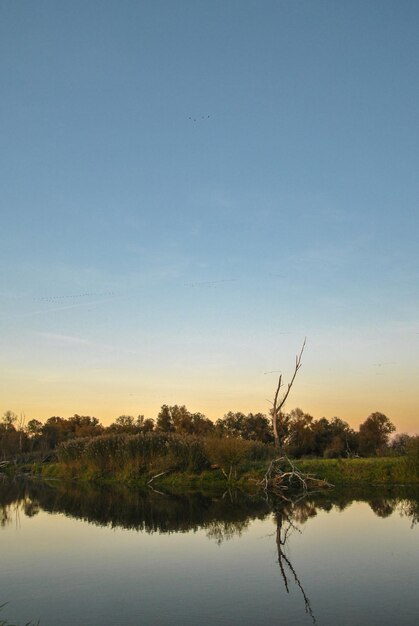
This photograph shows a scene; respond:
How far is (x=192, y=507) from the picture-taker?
21.1 meters

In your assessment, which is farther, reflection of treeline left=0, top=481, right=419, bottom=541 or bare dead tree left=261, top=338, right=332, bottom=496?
bare dead tree left=261, top=338, right=332, bottom=496

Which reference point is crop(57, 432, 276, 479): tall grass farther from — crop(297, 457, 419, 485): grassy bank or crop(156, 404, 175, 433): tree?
crop(156, 404, 175, 433): tree

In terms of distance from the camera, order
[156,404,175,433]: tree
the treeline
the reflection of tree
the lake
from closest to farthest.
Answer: the lake, the reflection of tree, the treeline, [156,404,175,433]: tree

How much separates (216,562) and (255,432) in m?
49.3

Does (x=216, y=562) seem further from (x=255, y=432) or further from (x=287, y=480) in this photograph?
(x=255, y=432)

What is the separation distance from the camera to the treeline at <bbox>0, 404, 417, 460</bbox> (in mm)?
45750

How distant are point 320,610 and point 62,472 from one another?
33479 millimetres

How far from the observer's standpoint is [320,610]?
8.70m

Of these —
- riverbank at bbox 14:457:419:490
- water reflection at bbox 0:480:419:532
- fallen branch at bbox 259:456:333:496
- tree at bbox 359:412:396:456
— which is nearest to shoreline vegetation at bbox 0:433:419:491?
riverbank at bbox 14:457:419:490

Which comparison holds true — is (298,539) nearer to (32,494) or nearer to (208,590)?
(208,590)

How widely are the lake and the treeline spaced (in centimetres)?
1094

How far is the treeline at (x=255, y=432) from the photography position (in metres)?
45.8

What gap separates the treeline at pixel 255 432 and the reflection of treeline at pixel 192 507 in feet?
21.8

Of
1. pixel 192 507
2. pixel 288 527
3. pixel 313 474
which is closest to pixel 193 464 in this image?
pixel 313 474
